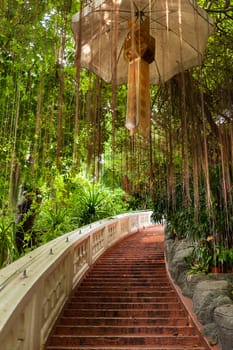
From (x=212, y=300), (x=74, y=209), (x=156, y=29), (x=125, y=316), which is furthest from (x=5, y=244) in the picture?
(x=74, y=209)

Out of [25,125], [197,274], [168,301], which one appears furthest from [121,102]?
[168,301]

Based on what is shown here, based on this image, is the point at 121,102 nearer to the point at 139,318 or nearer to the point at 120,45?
the point at 120,45

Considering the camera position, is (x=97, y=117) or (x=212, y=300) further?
(x=212, y=300)

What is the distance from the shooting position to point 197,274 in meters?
3.40

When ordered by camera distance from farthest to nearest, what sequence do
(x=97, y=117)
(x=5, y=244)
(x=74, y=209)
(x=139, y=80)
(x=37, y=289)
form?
(x=74, y=209), (x=5, y=244), (x=37, y=289), (x=97, y=117), (x=139, y=80)

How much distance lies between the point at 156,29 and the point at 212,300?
2.26 meters

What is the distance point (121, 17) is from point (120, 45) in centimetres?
23

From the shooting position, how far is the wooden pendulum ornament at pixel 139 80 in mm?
1221

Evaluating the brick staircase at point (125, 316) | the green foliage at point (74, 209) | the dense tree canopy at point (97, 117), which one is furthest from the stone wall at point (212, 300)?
the green foliage at point (74, 209)

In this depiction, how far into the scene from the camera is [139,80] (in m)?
1.35

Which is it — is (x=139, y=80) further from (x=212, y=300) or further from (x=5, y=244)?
(x=5, y=244)

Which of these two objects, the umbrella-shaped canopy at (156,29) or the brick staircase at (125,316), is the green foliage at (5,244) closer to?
Result: the brick staircase at (125,316)

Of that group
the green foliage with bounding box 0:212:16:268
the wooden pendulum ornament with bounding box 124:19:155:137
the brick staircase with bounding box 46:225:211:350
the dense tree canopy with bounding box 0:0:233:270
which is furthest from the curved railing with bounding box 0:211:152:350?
the wooden pendulum ornament with bounding box 124:19:155:137

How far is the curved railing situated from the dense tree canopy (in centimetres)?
65
